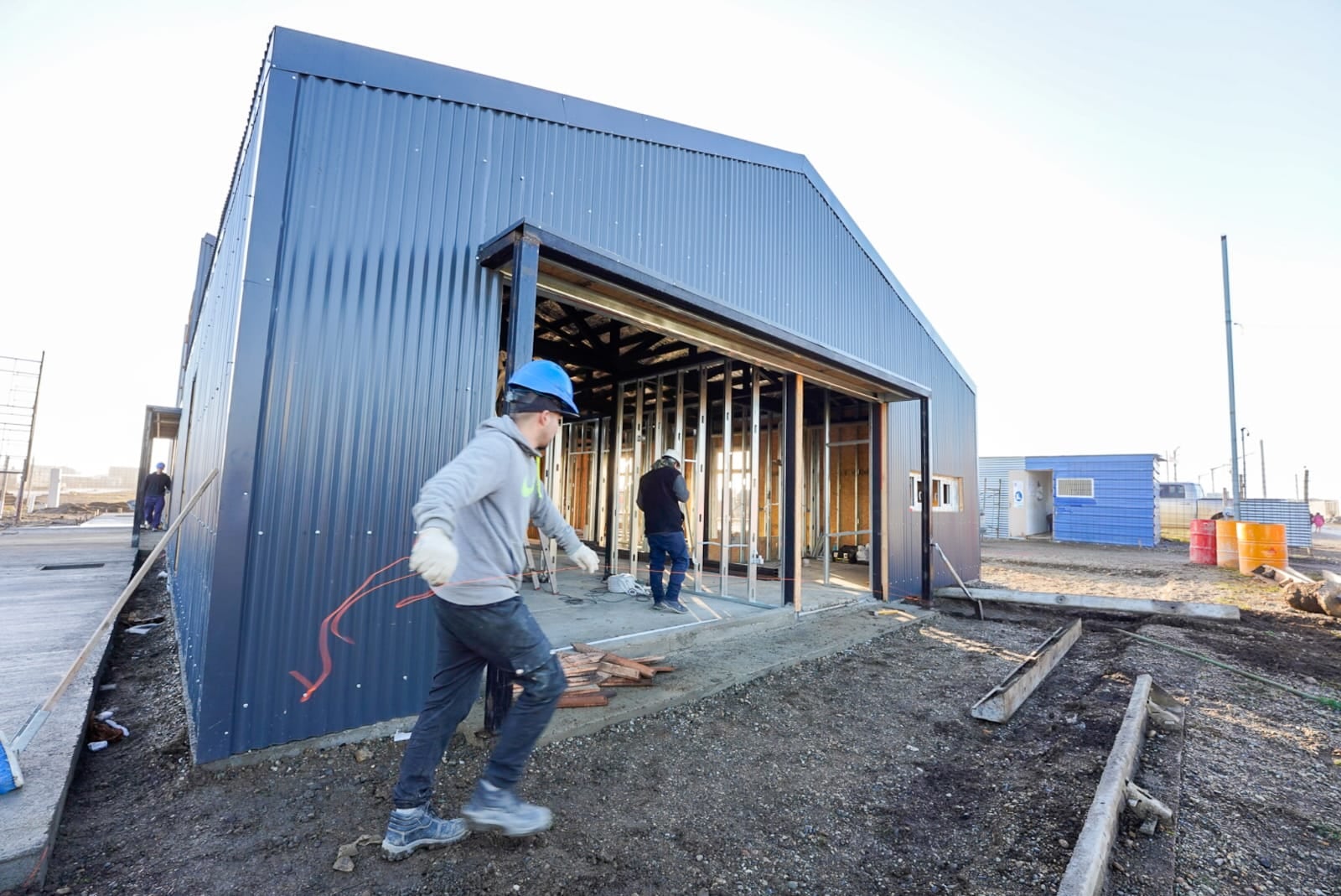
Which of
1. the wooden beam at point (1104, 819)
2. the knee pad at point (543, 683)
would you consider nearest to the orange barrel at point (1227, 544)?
the wooden beam at point (1104, 819)

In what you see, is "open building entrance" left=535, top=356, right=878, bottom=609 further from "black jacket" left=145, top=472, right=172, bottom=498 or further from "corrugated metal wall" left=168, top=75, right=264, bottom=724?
"black jacket" left=145, top=472, right=172, bottom=498

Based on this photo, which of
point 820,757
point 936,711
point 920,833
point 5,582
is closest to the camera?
point 920,833

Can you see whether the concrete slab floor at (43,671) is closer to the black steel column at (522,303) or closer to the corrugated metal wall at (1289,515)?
the black steel column at (522,303)

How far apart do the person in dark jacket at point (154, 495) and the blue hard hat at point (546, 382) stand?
51.7 ft

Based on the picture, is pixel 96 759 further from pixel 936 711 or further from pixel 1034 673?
pixel 1034 673

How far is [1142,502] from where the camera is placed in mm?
21875

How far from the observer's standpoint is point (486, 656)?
2387mm

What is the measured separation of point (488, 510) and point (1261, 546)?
18229mm

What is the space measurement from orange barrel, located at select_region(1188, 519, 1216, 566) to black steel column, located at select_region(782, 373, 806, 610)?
1595 centimetres

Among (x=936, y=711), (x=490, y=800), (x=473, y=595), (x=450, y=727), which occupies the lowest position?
(x=936, y=711)

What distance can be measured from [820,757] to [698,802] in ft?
3.35

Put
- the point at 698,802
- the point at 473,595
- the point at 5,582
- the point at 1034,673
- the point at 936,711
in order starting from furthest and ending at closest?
the point at 5,582, the point at 1034,673, the point at 936,711, the point at 698,802, the point at 473,595

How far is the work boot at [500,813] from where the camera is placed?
2.34 meters

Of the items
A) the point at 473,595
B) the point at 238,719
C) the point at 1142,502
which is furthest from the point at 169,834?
the point at 1142,502
